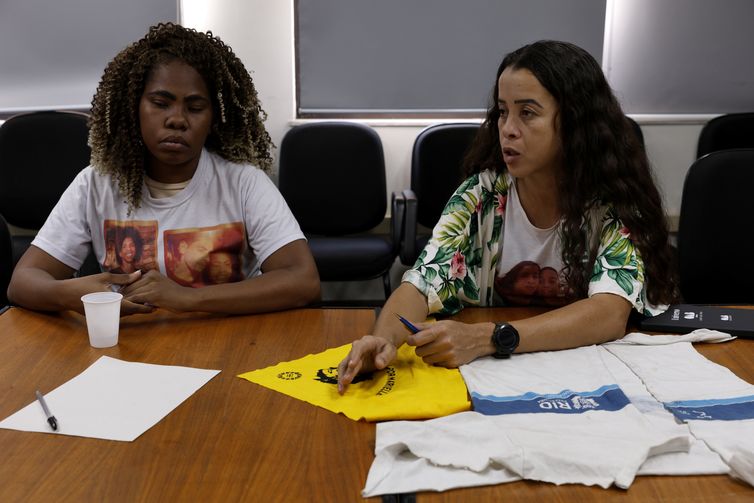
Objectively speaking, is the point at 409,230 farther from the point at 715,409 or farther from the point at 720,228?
the point at 715,409

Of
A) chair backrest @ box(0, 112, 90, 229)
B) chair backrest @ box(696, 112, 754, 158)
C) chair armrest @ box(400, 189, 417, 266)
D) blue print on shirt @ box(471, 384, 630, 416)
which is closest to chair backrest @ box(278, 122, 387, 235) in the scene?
chair armrest @ box(400, 189, 417, 266)

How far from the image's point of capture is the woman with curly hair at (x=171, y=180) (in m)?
1.86

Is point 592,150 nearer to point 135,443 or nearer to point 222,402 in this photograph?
point 222,402

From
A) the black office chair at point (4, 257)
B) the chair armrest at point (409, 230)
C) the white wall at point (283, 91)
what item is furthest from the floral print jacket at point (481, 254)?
the white wall at point (283, 91)

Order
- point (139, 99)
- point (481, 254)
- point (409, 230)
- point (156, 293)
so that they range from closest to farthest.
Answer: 1. point (156, 293)
2. point (481, 254)
3. point (139, 99)
4. point (409, 230)

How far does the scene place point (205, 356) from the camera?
1.39m

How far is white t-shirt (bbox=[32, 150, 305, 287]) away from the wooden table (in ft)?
1.35

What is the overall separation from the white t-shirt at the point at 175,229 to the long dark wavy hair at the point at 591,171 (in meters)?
0.70

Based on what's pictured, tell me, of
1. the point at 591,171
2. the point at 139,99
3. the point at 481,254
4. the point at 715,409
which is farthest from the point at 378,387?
the point at 139,99

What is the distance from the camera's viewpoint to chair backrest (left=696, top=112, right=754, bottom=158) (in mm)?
3562

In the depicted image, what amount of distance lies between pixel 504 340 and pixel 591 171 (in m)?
0.55

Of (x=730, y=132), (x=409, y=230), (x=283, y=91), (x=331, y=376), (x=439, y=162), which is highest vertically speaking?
(x=283, y=91)

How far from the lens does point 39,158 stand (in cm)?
328

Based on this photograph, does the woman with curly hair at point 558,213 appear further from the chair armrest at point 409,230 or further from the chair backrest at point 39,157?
the chair backrest at point 39,157
